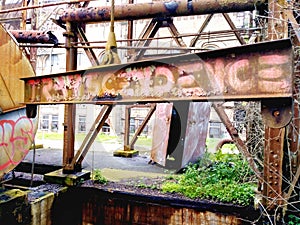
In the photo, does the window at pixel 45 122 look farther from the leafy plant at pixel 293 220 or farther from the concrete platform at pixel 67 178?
the leafy plant at pixel 293 220

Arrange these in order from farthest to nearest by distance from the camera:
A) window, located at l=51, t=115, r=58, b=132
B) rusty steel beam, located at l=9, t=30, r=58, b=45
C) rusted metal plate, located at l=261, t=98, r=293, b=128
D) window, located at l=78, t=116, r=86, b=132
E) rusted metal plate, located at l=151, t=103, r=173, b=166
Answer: window, located at l=51, t=115, r=58, b=132 → window, located at l=78, t=116, r=86, b=132 → rusted metal plate, located at l=151, t=103, r=173, b=166 → rusty steel beam, located at l=9, t=30, r=58, b=45 → rusted metal plate, located at l=261, t=98, r=293, b=128

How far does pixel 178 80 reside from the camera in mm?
1863

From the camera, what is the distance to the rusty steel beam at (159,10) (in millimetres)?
3564

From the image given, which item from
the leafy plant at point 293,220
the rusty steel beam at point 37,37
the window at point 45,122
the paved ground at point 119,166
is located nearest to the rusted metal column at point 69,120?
the rusty steel beam at point 37,37

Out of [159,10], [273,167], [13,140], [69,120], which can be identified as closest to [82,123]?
[69,120]

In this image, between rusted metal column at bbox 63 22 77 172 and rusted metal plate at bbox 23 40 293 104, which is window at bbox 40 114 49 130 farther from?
rusted metal plate at bbox 23 40 293 104

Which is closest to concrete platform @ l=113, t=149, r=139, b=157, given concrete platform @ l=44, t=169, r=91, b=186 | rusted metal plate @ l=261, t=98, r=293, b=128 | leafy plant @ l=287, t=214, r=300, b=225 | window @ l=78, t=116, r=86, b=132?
concrete platform @ l=44, t=169, r=91, b=186

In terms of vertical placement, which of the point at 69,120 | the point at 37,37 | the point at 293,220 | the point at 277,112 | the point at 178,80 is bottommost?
the point at 293,220

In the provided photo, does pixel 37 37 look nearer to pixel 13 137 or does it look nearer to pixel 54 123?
pixel 13 137

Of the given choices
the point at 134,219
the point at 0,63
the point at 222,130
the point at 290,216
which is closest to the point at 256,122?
the point at 290,216

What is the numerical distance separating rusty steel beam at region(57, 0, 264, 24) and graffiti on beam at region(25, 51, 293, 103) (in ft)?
6.66

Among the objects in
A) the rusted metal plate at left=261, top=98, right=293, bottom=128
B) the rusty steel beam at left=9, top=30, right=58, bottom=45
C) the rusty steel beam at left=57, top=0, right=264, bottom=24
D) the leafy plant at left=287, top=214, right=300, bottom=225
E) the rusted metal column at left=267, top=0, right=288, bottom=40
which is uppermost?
the rusty steel beam at left=57, top=0, right=264, bottom=24

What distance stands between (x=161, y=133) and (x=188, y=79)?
380cm

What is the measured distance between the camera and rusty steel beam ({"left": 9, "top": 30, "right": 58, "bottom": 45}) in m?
4.80
